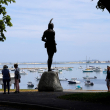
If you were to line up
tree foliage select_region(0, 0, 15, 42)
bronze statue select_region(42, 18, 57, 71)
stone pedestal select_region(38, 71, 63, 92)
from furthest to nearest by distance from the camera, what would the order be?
tree foliage select_region(0, 0, 15, 42)
bronze statue select_region(42, 18, 57, 71)
stone pedestal select_region(38, 71, 63, 92)

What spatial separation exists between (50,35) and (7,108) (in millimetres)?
6884

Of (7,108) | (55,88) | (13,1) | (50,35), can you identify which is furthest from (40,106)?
(13,1)

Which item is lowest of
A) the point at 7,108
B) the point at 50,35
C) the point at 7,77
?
the point at 7,108

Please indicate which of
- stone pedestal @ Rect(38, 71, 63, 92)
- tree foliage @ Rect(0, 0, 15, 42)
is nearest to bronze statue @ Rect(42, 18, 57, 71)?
stone pedestal @ Rect(38, 71, 63, 92)

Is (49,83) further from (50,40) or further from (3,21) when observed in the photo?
(3,21)

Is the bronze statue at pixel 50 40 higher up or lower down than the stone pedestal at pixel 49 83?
higher up

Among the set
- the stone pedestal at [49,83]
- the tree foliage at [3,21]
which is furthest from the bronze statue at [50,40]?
the tree foliage at [3,21]

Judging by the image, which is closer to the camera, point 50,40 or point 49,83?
point 49,83

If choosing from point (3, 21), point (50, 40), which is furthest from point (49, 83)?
point (3, 21)

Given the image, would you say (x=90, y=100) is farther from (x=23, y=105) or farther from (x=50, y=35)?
(x=50, y=35)

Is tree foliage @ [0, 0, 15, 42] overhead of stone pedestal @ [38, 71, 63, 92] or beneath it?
overhead

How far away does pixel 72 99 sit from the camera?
12078 millimetres

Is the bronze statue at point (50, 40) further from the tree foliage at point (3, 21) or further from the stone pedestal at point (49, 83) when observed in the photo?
the tree foliage at point (3, 21)

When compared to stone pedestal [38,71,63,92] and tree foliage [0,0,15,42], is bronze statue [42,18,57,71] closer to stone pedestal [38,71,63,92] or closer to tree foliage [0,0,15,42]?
stone pedestal [38,71,63,92]
